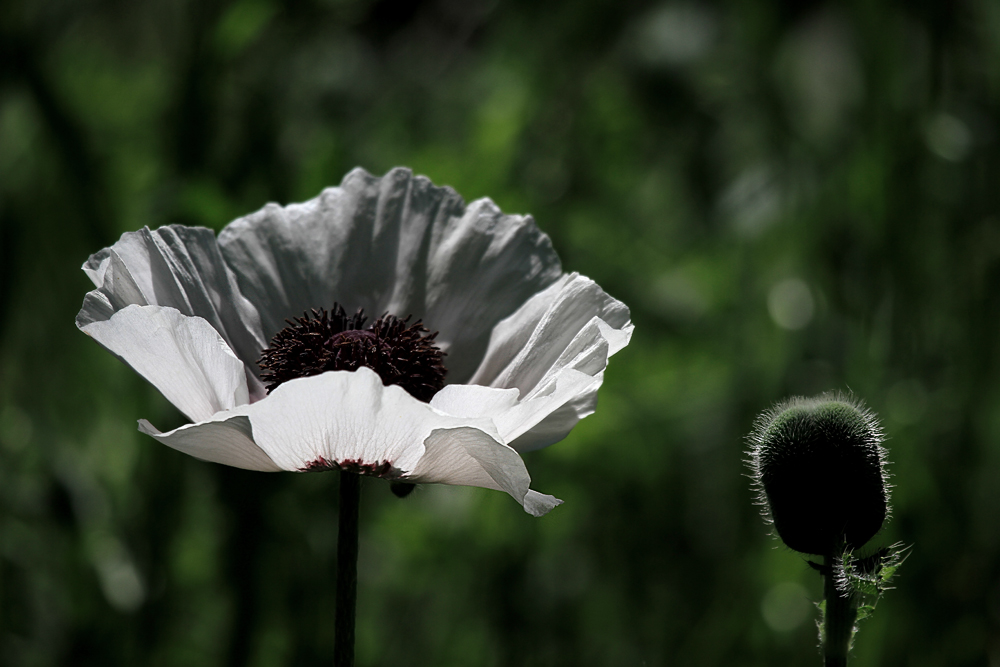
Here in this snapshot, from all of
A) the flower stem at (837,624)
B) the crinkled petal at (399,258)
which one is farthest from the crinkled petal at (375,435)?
the crinkled petal at (399,258)

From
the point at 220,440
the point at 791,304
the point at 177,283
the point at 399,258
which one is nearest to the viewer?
the point at 220,440

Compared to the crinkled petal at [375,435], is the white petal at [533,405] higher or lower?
higher

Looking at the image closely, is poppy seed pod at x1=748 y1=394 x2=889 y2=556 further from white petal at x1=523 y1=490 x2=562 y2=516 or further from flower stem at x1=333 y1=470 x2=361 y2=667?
flower stem at x1=333 y1=470 x2=361 y2=667

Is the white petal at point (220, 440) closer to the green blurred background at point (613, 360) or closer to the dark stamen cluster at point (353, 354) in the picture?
the dark stamen cluster at point (353, 354)

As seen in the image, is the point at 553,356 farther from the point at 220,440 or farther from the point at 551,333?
the point at 220,440

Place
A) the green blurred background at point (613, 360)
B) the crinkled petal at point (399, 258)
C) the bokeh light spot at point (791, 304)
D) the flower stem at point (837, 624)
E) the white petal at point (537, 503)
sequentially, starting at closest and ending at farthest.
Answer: the flower stem at point (837, 624), the white petal at point (537, 503), the crinkled petal at point (399, 258), the green blurred background at point (613, 360), the bokeh light spot at point (791, 304)

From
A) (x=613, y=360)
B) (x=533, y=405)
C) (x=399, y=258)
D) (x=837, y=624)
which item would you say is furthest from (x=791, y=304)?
(x=837, y=624)
